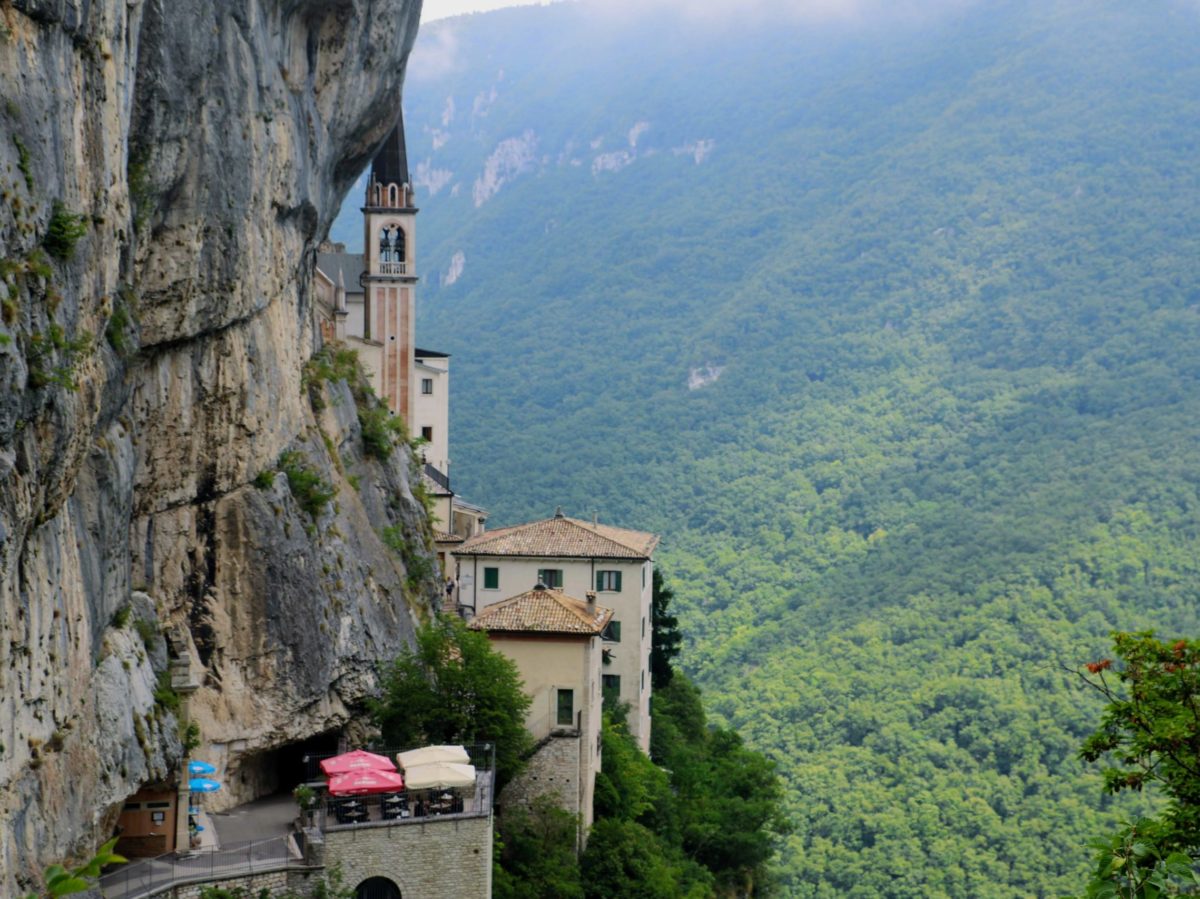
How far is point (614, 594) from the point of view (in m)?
58.2

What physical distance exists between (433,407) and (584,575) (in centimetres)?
1832

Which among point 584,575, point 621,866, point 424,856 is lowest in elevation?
point 621,866

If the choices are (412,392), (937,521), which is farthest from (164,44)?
(937,521)

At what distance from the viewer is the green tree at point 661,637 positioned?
66375 mm

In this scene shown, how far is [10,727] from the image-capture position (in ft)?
78.0

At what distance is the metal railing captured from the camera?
101ft

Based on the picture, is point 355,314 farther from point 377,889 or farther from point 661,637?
point 377,889

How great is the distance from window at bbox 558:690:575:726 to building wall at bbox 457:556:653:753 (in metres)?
10.2

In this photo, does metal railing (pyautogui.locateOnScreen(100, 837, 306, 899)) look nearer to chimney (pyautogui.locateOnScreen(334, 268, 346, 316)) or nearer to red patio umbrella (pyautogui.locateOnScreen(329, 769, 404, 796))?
red patio umbrella (pyautogui.locateOnScreen(329, 769, 404, 796))

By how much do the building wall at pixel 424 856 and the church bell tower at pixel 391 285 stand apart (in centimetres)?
3444

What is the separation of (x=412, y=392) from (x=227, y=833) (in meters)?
35.2

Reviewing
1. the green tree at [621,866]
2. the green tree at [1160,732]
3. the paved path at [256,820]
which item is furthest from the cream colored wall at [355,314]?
the green tree at [1160,732]

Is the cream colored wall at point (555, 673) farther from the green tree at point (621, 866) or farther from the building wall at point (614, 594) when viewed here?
the building wall at point (614, 594)

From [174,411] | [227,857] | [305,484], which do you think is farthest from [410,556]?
[227,857]
